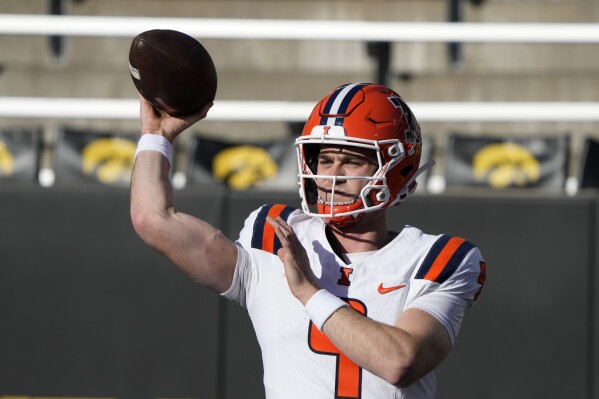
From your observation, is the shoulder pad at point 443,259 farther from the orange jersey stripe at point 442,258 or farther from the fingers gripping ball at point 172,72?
the fingers gripping ball at point 172,72

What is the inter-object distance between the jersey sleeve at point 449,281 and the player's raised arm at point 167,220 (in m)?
0.48

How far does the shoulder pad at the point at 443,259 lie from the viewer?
99.9 inches

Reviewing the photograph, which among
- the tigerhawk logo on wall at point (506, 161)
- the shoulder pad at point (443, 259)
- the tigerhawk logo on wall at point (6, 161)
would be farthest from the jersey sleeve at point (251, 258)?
the tigerhawk logo on wall at point (6, 161)

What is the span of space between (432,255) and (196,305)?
1875mm

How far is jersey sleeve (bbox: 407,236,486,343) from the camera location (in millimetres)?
2471

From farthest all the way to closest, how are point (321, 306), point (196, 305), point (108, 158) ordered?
point (108, 158) < point (196, 305) < point (321, 306)

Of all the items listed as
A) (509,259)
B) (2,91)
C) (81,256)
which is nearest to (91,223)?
(81,256)

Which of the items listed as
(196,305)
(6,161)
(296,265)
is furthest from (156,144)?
(6,161)

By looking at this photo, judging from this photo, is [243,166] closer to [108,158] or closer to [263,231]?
[108,158]

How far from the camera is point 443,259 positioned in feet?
8.43

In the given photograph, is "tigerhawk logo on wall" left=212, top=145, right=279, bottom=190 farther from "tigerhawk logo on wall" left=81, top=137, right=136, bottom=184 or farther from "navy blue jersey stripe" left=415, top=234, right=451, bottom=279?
"navy blue jersey stripe" left=415, top=234, right=451, bottom=279

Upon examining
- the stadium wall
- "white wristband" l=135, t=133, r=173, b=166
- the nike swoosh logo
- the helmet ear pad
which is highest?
"white wristband" l=135, t=133, r=173, b=166

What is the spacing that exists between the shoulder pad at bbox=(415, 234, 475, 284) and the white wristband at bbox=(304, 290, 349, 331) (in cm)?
31

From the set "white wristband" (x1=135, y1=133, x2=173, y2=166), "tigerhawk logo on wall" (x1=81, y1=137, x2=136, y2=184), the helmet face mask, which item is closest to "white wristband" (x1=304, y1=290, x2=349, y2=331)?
the helmet face mask
